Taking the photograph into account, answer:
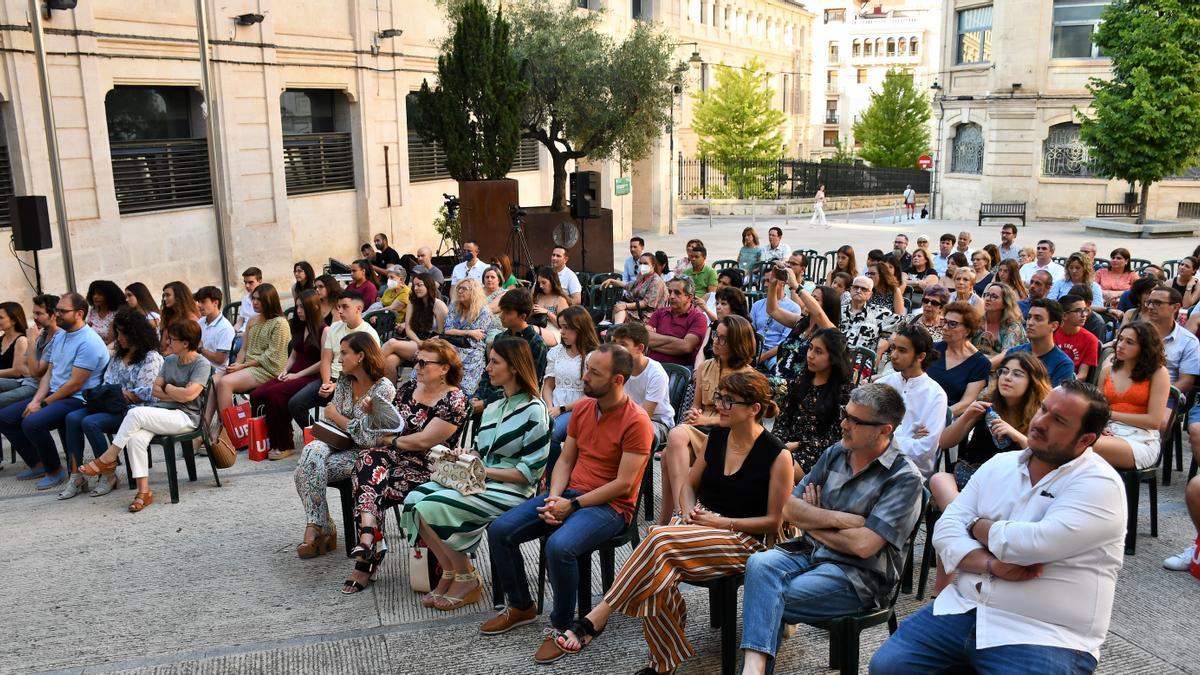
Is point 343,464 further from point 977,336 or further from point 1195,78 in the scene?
point 1195,78

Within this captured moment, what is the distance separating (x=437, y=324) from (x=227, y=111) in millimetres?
10158

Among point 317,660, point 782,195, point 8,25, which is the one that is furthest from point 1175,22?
point 317,660

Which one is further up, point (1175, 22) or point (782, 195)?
point (1175, 22)

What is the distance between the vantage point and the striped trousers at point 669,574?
4.29m

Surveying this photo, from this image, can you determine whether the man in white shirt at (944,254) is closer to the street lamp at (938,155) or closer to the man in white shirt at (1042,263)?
the man in white shirt at (1042,263)

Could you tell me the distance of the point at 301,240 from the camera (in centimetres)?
1914

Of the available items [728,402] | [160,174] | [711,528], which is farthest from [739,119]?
[711,528]

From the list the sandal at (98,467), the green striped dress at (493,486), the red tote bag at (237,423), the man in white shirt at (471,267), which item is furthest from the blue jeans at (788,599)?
the man in white shirt at (471,267)

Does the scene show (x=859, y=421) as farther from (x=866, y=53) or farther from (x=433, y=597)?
(x=866, y=53)

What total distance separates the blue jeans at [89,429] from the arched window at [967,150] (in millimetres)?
30451

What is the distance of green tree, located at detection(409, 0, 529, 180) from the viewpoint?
608 inches

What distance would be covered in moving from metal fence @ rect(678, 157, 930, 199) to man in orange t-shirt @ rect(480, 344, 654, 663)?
102 feet

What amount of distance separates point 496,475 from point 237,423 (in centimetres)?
362

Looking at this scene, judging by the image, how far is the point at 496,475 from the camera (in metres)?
5.22
